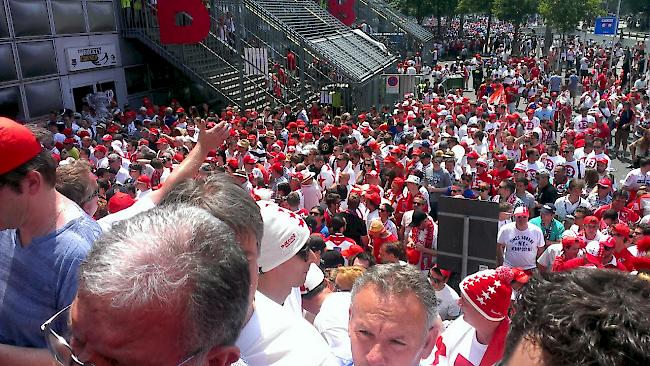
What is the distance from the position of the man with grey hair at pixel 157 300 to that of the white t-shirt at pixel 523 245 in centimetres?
611

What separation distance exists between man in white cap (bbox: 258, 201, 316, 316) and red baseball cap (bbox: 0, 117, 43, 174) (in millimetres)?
999

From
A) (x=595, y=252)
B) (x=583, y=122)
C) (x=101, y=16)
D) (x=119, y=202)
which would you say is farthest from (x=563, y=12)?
(x=119, y=202)

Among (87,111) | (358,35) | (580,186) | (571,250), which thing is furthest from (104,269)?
(358,35)

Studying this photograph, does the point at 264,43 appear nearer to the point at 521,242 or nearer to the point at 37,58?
the point at 37,58

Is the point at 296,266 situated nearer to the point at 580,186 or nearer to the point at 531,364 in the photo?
the point at 531,364

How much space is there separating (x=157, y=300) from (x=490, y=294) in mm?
2873

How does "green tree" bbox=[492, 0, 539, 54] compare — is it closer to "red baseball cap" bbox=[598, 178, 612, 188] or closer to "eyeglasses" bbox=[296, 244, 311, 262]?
"red baseball cap" bbox=[598, 178, 612, 188]

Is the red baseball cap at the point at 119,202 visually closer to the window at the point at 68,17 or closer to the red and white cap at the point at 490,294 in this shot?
the red and white cap at the point at 490,294

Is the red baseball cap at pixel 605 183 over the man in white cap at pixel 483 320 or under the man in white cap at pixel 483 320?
under

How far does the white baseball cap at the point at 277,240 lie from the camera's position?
2.50 meters

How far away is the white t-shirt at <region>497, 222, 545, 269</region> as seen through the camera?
675 centimetres

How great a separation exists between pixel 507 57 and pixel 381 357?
113ft

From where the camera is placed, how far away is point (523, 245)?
6.79 m

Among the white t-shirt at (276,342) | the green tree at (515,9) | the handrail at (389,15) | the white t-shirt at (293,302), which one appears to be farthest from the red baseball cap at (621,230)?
the green tree at (515,9)
